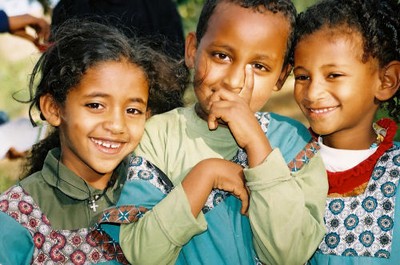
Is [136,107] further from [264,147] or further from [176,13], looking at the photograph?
[176,13]

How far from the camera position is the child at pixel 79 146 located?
2.34m

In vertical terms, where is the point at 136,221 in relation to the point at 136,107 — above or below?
below

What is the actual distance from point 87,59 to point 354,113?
100 centimetres

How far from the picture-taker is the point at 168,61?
2822 millimetres

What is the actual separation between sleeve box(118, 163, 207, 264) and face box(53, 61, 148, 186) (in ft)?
1.04

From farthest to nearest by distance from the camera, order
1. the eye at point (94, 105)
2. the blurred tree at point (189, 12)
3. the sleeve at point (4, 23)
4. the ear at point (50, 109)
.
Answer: the blurred tree at point (189, 12) → the sleeve at point (4, 23) → the ear at point (50, 109) → the eye at point (94, 105)

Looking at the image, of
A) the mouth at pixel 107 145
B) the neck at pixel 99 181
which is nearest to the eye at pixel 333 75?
the mouth at pixel 107 145

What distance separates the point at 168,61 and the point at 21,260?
1024mm

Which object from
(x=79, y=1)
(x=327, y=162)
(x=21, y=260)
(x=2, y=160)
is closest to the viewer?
(x=21, y=260)

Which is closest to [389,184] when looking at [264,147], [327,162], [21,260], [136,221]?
[327,162]

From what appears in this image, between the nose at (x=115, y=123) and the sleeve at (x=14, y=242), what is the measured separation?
1.49 feet

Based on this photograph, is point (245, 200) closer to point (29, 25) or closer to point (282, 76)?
point (282, 76)

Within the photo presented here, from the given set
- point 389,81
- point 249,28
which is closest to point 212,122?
point 249,28

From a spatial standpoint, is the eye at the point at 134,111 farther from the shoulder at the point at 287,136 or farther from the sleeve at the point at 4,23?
the sleeve at the point at 4,23
